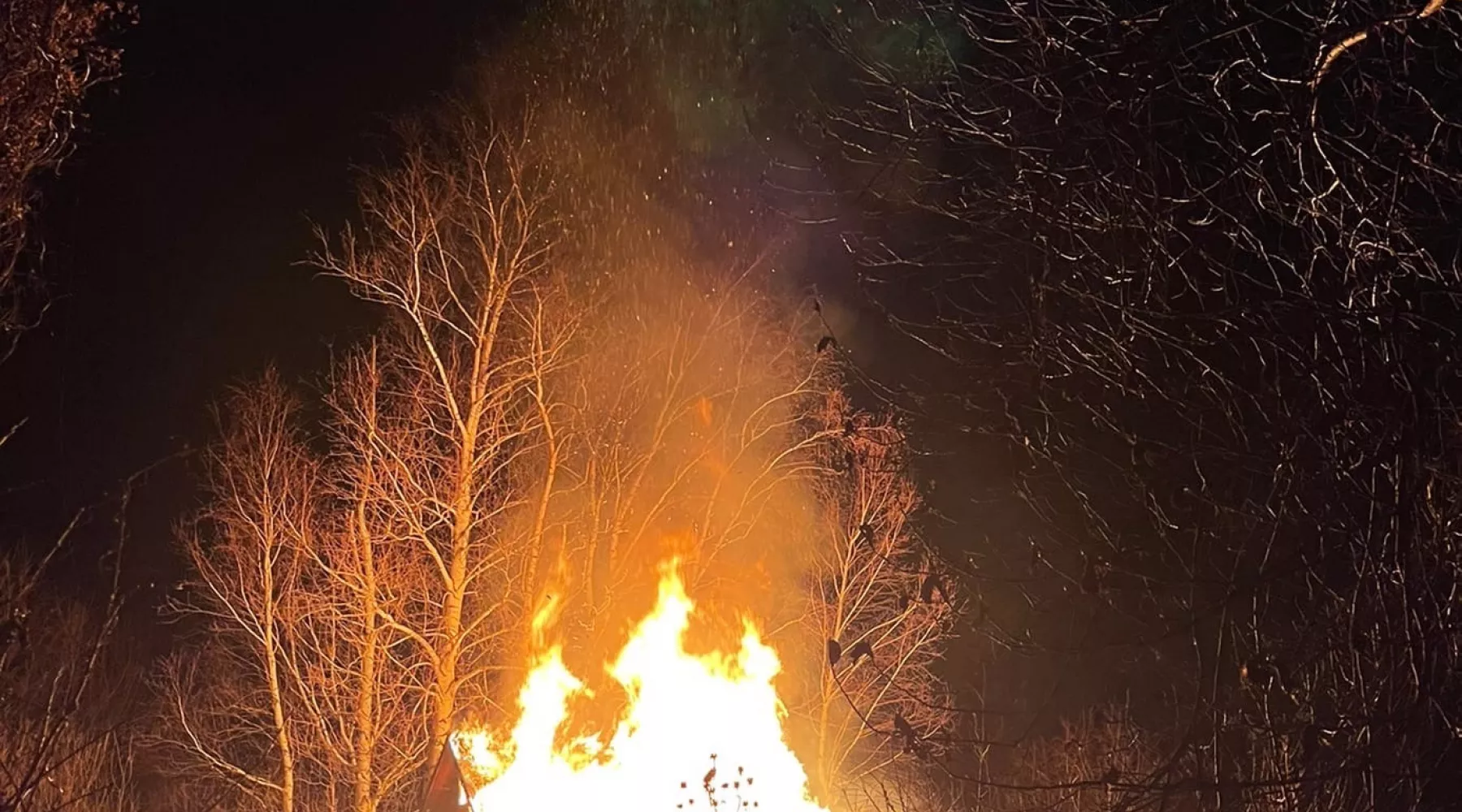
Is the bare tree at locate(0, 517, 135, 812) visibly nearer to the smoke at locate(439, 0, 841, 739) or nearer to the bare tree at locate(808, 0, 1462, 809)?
the bare tree at locate(808, 0, 1462, 809)

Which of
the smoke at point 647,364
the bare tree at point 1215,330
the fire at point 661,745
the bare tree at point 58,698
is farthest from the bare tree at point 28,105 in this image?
the smoke at point 647,364

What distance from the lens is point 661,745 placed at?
10672mm

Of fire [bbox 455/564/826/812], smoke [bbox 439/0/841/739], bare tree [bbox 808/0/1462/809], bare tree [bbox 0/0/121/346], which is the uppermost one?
smoke [bbox 439/0/841/739]

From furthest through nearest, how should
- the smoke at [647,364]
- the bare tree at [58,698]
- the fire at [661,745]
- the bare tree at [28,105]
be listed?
the smoke at [647,364], the fire at [661,745], the bare tree at [28,105], the bare tree at [58,698]

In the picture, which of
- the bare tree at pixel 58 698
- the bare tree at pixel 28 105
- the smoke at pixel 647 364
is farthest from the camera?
the smoke at pixel 647 364

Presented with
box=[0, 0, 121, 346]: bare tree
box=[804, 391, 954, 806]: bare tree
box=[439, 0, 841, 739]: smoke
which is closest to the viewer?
box=[0, 0, 121, 346]: bare tree

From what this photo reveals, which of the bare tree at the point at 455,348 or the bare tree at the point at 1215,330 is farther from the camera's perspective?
the bare tree at the point at 455,348

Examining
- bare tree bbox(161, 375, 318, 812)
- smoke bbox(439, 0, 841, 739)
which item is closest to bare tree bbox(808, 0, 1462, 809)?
smoke bbox(439, 0, 841, 739)

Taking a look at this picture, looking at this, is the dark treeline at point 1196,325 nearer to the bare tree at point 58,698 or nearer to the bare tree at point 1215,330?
the bare tree at point 1215,330

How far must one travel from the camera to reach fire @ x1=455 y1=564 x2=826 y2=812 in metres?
10.5

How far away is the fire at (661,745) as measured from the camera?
34.4ft

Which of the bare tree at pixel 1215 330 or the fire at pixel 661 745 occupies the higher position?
the fire at pixel 661 745

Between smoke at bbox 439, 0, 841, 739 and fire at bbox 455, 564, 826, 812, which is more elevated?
smoke at bbox 439, 0, 841, 739

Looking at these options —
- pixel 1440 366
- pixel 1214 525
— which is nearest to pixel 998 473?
pixel 1214 525
